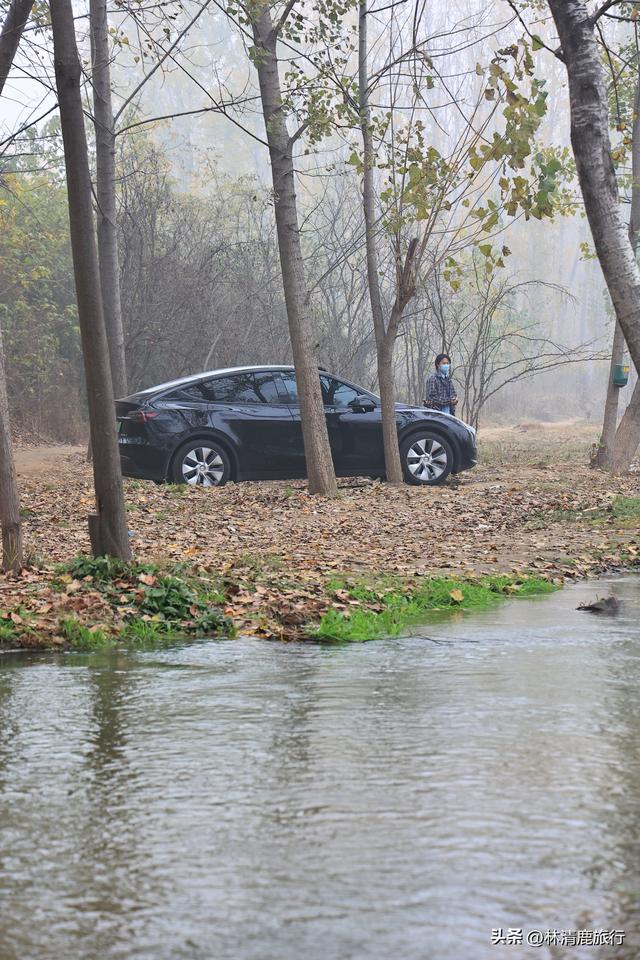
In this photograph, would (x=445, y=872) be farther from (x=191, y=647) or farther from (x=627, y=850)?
(x=191, y=647)

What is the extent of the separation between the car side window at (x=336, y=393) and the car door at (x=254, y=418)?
2.09ft

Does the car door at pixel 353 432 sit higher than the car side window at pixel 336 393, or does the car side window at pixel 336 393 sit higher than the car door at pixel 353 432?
the car side window at pixel 336 393

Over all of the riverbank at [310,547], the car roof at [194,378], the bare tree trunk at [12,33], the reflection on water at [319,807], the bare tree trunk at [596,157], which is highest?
the bare tree trunk at [12,33]

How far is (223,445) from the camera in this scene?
15.3 metres

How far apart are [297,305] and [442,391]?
4884 millimetres

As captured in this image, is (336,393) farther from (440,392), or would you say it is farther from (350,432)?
(440,392)

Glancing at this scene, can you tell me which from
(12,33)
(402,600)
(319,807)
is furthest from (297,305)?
(319,807)

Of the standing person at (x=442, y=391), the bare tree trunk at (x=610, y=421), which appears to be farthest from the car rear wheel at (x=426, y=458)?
the bare tree trunk at (x=610, y=421)

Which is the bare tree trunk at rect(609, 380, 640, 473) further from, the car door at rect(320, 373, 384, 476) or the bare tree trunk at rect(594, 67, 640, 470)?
the car door at rect(320, 373, 384, 476)

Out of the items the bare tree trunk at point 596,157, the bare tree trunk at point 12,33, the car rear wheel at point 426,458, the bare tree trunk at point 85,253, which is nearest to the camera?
the bare tree trunk at point 85,253

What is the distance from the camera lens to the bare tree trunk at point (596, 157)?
8.81m

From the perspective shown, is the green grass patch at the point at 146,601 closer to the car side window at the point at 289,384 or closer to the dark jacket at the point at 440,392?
the car side window at the point at 289,384

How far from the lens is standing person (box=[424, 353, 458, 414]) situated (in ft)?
61.2

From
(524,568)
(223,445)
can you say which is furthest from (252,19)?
(524,568)
